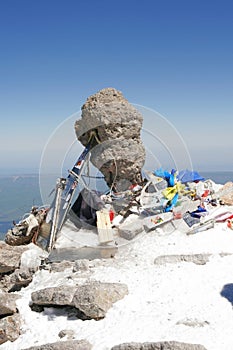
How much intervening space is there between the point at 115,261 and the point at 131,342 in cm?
431

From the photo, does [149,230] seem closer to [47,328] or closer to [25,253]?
[25,253]

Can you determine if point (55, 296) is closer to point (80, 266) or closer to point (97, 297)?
point (97, 297)

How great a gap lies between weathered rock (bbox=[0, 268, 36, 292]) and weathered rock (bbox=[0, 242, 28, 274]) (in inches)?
15.3

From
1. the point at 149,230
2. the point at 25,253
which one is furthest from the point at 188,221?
the point at 25,253

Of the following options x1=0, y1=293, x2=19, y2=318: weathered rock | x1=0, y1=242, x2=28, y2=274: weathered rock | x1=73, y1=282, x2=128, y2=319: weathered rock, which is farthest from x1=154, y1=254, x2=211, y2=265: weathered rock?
x1=0, y1=242, x2=28, y2=274: weathered rock

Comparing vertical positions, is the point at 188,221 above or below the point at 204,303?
above

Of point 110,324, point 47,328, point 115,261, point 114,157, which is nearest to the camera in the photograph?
point 110,324

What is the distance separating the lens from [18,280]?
A: 11375 mm

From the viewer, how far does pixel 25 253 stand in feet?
41.0

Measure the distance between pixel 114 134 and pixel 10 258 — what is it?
6.63 m

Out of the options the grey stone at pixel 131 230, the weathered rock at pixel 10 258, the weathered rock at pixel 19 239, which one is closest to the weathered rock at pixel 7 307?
the weathered rock at pixel 10 258

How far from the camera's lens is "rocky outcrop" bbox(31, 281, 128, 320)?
795 cm

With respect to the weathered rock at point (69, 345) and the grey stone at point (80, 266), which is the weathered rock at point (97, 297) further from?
the grey stone at point (80, 266)

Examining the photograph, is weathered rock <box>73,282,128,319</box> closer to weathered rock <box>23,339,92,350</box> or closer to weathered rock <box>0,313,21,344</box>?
weathered rock <box>23,339,92,350</box>
